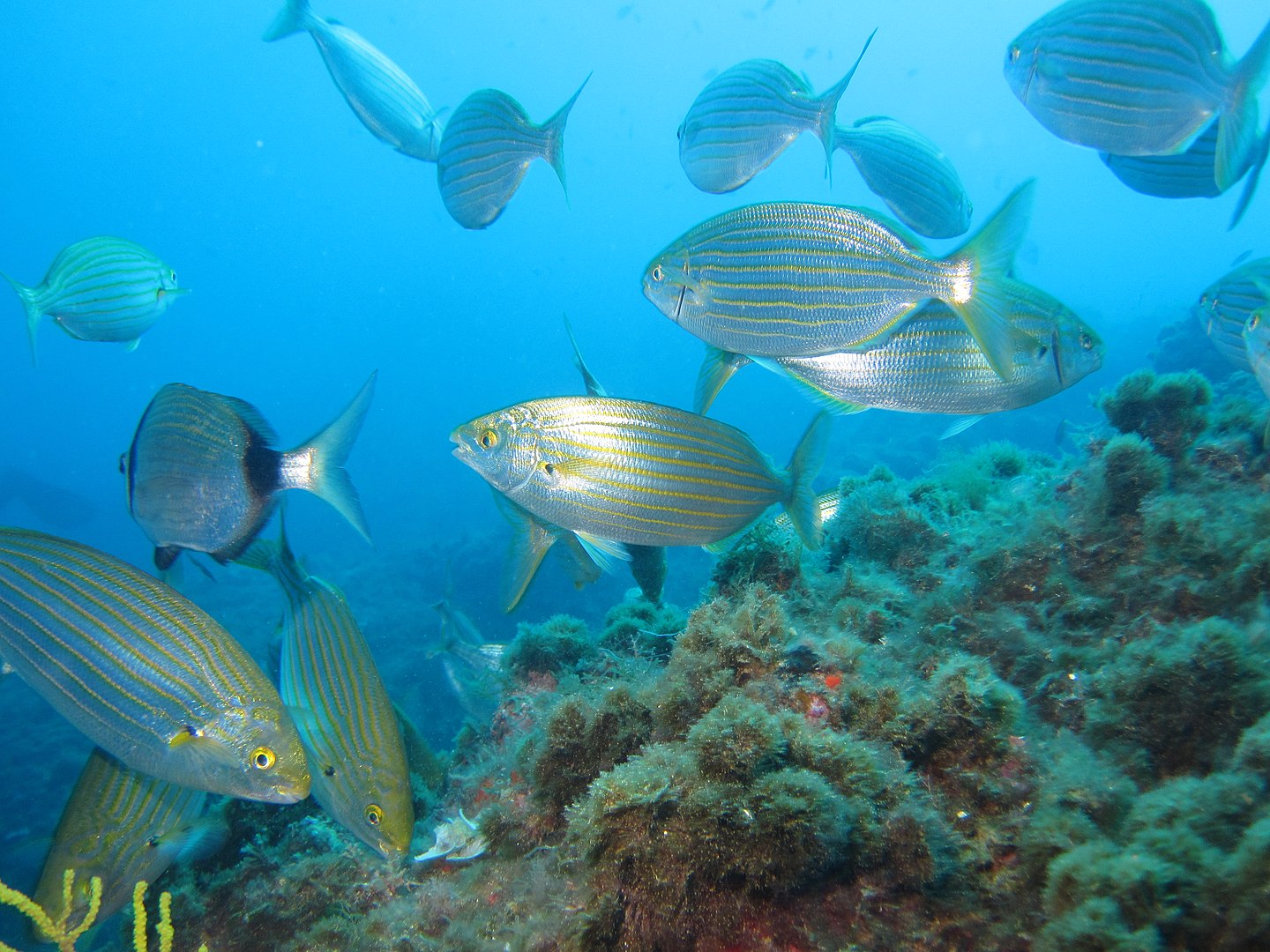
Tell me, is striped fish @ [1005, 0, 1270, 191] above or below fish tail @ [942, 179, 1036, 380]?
above

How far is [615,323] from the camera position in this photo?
130 metres

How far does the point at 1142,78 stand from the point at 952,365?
1.92 metres

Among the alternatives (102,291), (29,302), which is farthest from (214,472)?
(29,302)

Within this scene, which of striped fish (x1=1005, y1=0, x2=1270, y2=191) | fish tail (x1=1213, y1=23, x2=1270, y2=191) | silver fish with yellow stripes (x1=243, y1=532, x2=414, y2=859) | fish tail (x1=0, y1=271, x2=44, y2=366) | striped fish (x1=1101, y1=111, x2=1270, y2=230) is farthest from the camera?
fish tail (x1=0, y1=271, x2=44, y2=366)

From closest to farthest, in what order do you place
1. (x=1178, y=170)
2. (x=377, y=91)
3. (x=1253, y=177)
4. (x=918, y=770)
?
(x=918, y=770), (x=1253, y=177), (x=1178, y=170), (x=377, y=91)

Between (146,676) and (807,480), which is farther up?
(807,480)

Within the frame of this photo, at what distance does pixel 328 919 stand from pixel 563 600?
13878mm

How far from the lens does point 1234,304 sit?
3.42 metres

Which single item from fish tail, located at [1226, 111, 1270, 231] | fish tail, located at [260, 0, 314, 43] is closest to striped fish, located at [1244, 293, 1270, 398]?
fish tail, located at [1226, 111, 1270, 231]

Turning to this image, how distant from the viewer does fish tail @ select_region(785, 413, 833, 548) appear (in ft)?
9.21

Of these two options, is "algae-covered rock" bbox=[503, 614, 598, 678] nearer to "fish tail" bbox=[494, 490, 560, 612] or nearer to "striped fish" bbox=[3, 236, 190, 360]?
"fish tail" bbox=[494, 490, 560, 612]

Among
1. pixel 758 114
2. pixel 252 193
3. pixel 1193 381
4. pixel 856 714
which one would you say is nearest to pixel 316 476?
pixel 856 714

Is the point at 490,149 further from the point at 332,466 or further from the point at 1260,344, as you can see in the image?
the point at 1260,344

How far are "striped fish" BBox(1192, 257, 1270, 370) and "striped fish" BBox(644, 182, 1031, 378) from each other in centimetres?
189
